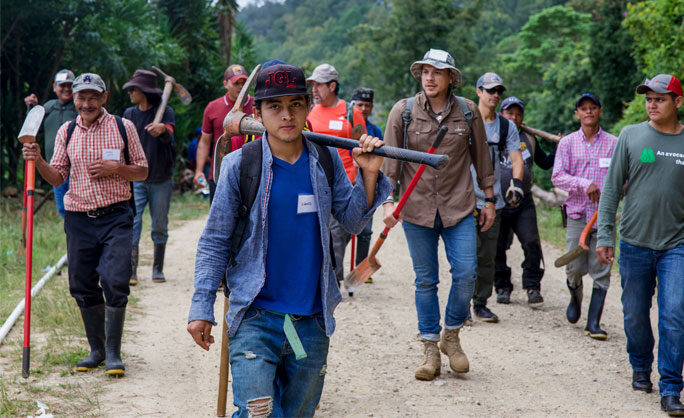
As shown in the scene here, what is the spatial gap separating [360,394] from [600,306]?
285 cm

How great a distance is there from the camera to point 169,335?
6.86 metres

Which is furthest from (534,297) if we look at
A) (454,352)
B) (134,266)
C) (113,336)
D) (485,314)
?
(113,336)

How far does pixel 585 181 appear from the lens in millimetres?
7289

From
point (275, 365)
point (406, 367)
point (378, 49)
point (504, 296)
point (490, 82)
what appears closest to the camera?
point (275, 365)

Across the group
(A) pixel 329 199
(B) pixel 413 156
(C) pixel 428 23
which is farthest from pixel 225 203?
(C) pixel 428 23

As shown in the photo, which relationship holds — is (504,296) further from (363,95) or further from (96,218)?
(96,218)

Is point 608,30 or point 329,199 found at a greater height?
point 608,30

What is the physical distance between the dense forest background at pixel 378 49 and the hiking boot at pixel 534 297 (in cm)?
508

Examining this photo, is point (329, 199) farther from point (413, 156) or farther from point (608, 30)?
point (608, 30)

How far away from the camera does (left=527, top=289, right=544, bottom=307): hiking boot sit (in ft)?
27.8

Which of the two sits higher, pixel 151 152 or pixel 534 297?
pixel 151 152

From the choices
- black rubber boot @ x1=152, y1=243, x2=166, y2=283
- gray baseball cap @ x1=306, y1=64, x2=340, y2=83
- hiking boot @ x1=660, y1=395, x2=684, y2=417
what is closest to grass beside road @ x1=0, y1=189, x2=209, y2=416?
black rubber boot @ x1=152, y1=243, x2=166, y2=283

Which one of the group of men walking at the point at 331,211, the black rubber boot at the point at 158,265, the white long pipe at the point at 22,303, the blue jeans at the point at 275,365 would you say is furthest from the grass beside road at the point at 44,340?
the blue jeans at the point at 275,365

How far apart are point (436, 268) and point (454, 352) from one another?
645 mm
